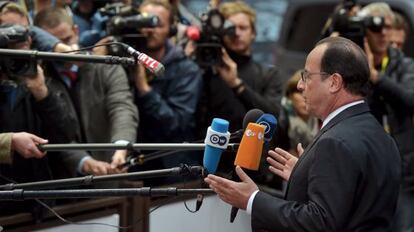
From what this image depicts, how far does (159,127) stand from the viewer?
5340 millimetres

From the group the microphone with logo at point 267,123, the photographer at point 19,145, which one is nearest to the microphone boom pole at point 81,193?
the microphone with logo at point 267,123

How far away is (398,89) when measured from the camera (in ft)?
18.7

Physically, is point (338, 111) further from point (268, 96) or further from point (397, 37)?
point (397, 37)

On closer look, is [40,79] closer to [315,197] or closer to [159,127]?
[159,127]

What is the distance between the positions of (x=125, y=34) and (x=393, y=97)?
181 cm

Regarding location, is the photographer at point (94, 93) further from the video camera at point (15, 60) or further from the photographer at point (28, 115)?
the video camera at point (15, 60)

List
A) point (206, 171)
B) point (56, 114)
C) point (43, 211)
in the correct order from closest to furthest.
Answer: point (206, 171) → point (43, 211) → point (56, 114)

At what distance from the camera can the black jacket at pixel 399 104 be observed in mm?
5719

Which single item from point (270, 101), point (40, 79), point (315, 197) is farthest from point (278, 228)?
point (270, 101)

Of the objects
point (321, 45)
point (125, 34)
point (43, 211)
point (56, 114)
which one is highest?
point (321, 45)

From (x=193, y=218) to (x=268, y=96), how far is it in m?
1.46

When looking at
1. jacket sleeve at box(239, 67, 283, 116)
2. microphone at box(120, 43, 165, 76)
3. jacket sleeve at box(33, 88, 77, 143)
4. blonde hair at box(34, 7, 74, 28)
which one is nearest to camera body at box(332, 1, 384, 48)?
jacket sleeve at box(239, 67, 283, 116)

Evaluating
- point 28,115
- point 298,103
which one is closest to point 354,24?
point 298,103

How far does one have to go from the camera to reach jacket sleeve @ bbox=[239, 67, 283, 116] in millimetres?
5418
